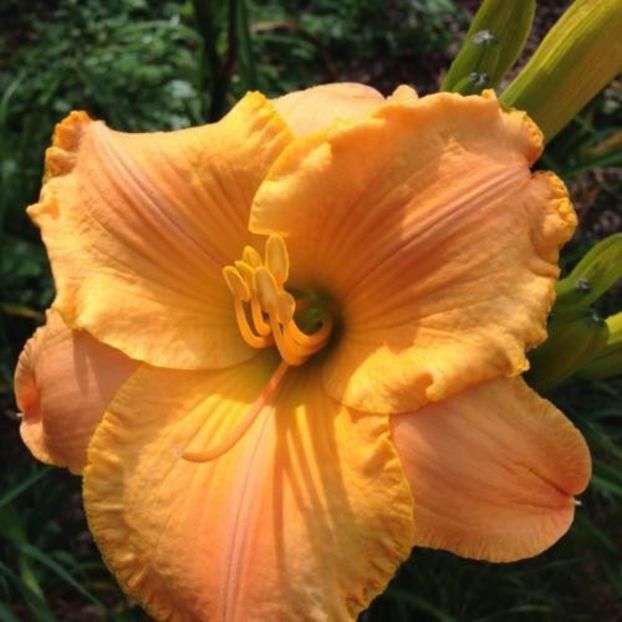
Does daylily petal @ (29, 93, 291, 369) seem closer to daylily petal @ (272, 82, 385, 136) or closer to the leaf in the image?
daylily petal @ (272, 82, 385, 136)

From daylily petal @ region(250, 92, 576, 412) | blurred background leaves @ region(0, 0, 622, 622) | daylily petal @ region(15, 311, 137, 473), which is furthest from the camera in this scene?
blurred background leaves @ region(0, 0, 622, 622)

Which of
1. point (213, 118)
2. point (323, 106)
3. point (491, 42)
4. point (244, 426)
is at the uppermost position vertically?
point (491, 42)

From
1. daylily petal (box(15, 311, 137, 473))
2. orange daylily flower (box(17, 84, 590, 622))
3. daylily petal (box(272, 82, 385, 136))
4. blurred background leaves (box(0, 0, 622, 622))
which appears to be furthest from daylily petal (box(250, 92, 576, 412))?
blurred background leaves (box(0, 0, 622, 622))

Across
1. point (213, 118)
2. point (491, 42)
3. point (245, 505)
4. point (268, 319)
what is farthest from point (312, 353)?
point (213, 118)

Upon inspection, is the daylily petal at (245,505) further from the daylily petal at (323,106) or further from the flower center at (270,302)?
the daylily petal at (323,106)

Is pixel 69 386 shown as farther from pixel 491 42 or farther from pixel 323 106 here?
pixel 491 42

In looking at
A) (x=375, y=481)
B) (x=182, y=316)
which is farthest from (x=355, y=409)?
(x=182, y=316)
